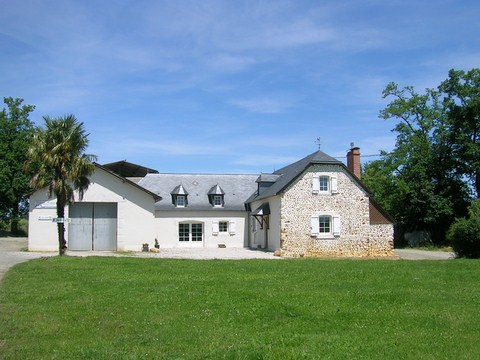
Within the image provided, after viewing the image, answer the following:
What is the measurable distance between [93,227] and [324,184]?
14229 mm

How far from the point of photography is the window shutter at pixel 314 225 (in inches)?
1165

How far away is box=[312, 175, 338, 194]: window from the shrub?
692cm

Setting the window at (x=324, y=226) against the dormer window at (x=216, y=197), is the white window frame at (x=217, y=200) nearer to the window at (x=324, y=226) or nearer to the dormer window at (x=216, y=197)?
the dormer window at (x=216, y=197)

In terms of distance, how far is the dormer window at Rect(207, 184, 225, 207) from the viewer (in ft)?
123

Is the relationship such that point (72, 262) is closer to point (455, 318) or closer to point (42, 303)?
point (42, 303)

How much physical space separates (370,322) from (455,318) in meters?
1.58

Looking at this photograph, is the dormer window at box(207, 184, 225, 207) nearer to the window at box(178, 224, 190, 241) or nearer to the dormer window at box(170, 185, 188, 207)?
the dormer window at box(170, 185, 188, 207)

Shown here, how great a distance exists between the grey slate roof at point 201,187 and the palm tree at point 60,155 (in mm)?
12200

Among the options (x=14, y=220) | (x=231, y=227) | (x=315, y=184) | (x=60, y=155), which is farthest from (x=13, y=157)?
(x=315, y=184)

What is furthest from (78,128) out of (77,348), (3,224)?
(3,224)

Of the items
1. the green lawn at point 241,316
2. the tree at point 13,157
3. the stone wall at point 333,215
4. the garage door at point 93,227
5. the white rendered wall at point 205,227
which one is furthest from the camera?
the tree at point 13,157

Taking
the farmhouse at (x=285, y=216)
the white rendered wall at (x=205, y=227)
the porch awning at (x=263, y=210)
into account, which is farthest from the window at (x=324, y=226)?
the white rendered wall at (x=205, y=227)

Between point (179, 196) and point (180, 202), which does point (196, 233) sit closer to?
point (180, 202)

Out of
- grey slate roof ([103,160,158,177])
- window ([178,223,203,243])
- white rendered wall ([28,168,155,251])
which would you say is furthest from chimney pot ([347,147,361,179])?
grey slate roof ([103,160,158,177])
